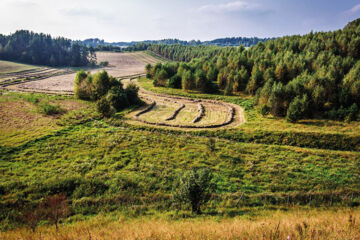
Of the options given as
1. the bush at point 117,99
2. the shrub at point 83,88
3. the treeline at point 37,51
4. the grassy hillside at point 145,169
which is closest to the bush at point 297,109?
the grassy hillside at point 145,169

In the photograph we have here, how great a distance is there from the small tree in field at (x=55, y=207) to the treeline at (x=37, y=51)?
504 ft

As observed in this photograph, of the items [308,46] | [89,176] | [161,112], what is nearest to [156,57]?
[308,46]

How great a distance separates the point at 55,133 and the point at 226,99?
162ft

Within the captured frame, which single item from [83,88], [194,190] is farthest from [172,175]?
[83,88]

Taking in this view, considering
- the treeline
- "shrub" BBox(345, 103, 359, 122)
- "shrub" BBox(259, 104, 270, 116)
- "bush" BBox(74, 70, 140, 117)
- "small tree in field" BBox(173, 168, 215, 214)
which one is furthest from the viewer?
the treeline

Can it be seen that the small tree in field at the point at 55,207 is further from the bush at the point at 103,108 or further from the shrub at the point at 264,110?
the shrub at the point at 264,110

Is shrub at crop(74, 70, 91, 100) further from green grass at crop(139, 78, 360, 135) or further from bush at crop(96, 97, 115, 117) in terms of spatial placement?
green grass at crop(139, 78, 360, 135)

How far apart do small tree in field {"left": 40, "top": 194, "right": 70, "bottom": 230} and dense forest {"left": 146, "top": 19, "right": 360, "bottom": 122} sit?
44.3 m

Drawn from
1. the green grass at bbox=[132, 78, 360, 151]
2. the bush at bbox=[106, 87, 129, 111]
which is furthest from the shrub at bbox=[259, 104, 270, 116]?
the bush at bbox=[106, 87, 129, 111]

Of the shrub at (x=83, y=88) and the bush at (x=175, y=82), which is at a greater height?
the bush at (x=175, y=82)

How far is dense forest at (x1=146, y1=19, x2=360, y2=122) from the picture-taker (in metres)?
45.2

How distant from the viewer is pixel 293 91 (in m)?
46.5

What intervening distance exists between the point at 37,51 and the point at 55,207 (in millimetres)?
170185

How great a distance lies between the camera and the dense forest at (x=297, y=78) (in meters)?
45.2
